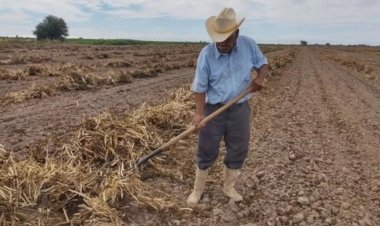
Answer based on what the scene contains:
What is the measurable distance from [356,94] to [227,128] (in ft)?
32.2

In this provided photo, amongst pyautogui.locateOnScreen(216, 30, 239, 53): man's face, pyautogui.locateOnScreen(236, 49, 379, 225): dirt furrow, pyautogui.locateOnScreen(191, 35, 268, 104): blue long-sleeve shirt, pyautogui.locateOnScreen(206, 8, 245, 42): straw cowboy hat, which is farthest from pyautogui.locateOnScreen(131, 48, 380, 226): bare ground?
pyautogui.locateOnScreen(206, 8, 245, 42): straw cowboy hat

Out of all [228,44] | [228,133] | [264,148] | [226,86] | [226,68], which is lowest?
[264,148]

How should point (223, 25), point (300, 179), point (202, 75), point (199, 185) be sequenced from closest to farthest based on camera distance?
point (223, 25) < point (202, 75) < point (199, 185) < point (300, 179)

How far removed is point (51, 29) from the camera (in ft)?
282

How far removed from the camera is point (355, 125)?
8898 mm

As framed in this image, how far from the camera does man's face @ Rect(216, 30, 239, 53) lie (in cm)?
447

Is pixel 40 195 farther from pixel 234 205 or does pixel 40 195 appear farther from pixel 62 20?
pixel 62 20

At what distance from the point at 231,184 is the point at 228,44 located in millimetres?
1411

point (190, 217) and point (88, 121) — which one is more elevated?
point (88, 121)

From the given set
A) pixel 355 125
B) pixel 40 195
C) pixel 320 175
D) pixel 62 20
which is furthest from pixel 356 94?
pixel 62 20

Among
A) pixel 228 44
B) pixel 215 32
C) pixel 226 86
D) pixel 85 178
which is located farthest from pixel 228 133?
pixel 85 178

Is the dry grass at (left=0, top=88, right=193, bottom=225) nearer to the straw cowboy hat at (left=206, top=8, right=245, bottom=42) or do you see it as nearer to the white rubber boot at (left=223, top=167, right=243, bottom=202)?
the white rubber boot at (left=223, top=167, right=243, bottom=202)

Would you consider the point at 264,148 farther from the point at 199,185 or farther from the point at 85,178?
the point at 85,178

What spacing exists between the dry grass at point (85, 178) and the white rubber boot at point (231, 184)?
0.59 m
